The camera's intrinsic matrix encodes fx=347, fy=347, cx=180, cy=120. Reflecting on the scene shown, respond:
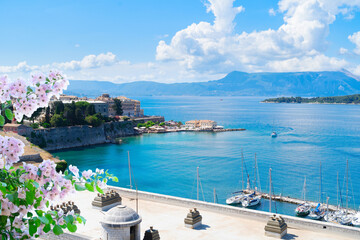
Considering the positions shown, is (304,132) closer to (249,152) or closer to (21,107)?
(249,152)

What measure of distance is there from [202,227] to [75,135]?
185ft

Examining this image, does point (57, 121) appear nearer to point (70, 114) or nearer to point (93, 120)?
point (70, 114)

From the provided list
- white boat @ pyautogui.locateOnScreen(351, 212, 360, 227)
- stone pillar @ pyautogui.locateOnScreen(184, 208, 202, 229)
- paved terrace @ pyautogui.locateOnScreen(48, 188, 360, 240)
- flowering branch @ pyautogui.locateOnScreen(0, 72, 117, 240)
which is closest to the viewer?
flowering branch @ pyautogui.locateOnScreen(0, 72, 117, 240)

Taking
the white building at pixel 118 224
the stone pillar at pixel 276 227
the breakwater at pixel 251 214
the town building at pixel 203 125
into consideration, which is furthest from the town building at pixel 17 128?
the stone pillar at pixel 276 227

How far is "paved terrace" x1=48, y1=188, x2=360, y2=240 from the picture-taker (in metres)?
11.4

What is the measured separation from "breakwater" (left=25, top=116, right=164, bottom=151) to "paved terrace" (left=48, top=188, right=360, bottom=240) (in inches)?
1854

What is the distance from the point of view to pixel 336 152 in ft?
188

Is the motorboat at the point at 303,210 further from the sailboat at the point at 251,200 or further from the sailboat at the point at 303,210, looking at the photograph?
the sailboat at the point at 251,200

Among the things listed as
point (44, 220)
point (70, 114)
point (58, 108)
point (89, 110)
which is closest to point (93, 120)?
point (89, 110)

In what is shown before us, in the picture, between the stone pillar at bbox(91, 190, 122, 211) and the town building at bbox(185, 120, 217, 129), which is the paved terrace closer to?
the stone pillar at bbox(91, 190, 122, 211)

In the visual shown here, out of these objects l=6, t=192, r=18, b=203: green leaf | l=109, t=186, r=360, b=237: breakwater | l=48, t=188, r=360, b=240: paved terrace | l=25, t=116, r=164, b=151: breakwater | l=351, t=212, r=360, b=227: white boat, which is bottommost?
l=351, t=212, r=360, b=227: white boat

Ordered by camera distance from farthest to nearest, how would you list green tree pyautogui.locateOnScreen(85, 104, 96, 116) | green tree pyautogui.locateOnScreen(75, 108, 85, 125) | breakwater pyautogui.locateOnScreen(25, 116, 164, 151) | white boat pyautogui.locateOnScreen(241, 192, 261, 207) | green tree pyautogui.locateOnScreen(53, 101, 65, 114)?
green tree pyautogui.locateOnScreen(85, 104, 96, 116) → green tree pyautogui.locateOnScreen(75, 108, 85, 125) → green tree pyautogui.locateOnScreen(53, 101, 65, 114) → breakwater pyautogui.locateOnScreen(25, 116, 164, 151) → white boat pyautogui.locateOnScreen(241, 192, 261, 207)

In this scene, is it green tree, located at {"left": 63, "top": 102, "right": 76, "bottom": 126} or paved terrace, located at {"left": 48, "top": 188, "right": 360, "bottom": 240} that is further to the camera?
green tree, located at {"left": 63, "top": 102, "right": 76, "bottom": 126}

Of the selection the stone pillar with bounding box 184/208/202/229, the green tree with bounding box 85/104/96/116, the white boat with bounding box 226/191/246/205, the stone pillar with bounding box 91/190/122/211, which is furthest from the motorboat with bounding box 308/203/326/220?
the green tree with bounding box 85/104/96/116
